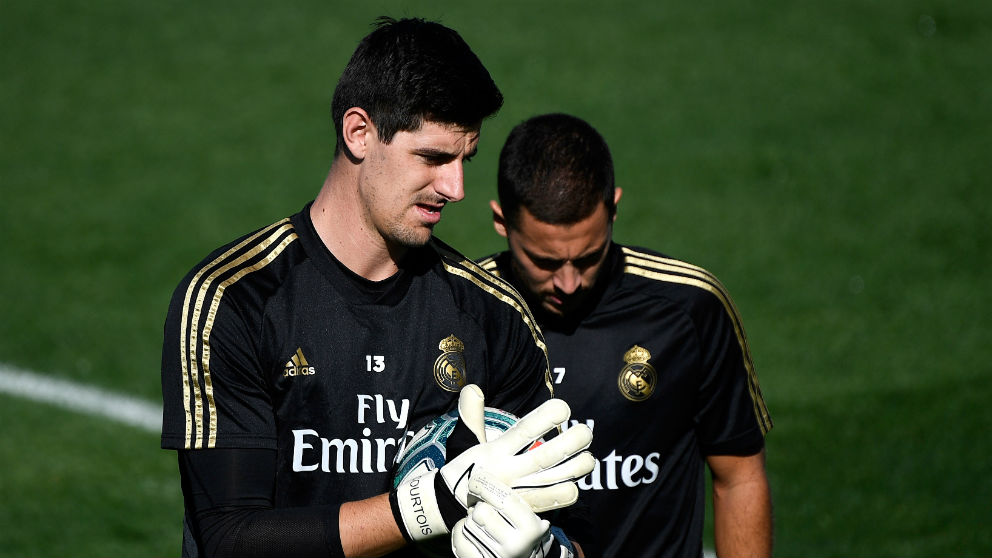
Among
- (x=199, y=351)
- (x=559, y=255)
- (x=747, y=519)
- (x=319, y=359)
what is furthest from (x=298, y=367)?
(x=747, y=519)

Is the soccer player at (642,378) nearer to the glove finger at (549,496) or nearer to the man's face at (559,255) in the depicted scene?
the man's face at (559,255)

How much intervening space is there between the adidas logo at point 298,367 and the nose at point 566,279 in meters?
1.25

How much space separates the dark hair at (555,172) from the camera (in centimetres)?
470

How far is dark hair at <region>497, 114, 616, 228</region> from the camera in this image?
4.70 meters

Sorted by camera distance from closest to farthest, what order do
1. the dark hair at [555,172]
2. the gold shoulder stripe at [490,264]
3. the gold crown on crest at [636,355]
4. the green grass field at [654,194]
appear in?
the dark hair at [555,172] → the gold crown on crest at [636,355] → the gold shoulder stripe at [490,264] → the green grass field at [654,194]

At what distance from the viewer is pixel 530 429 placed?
356 cm

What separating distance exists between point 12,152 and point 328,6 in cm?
489

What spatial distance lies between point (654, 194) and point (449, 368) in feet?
27.7

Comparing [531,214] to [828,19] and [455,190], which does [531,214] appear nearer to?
[455,190]

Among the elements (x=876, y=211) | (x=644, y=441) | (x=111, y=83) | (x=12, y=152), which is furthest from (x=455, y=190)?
(x=111, y=83)

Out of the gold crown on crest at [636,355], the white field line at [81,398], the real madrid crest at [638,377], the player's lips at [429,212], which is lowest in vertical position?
the white field line at [81,398]

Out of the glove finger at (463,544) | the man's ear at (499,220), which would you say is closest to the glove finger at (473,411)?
the glove finger at (463,544)

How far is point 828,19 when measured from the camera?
15648 millimetres

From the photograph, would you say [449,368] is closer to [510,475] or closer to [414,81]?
[510,475]
